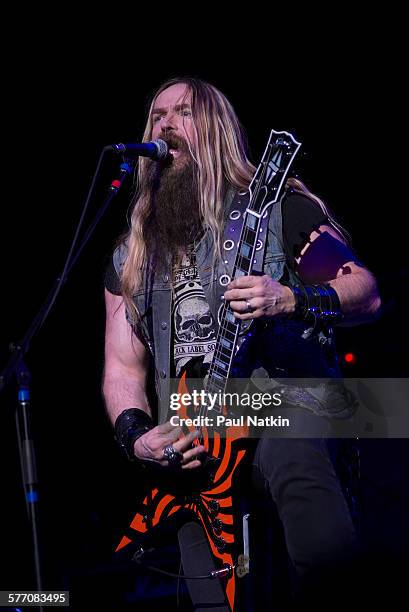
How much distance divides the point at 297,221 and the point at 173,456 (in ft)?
2.97

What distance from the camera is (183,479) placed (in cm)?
243

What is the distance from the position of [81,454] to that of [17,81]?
2.30m

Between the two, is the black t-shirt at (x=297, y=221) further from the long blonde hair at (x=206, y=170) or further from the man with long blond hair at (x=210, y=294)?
the long blonde hair at (x=206, y=170)

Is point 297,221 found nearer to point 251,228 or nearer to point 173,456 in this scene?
point 251,228

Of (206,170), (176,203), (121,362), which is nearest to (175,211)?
(176,203)

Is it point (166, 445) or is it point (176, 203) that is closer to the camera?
point (166, 445)

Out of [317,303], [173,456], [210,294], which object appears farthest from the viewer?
[210,294]

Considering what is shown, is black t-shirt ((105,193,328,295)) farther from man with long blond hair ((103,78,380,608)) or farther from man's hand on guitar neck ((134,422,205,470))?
man's hand on guitar neck ((134,422,205,470))

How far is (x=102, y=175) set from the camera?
424 centimetres

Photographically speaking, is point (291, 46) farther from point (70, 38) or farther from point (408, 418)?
point (408, 418)

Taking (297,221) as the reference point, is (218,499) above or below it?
below

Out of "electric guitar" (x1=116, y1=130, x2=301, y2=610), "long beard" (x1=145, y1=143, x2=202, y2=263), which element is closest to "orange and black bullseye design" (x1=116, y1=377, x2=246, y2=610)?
"electric guitar" (x1=116, y1=130, x2=301, y2=610)

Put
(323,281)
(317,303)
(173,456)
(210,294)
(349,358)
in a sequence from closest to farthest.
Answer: (317,303) → (173,456) → (323,281) → (210,294) → (349,358)

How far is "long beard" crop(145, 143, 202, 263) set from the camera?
284 cm
